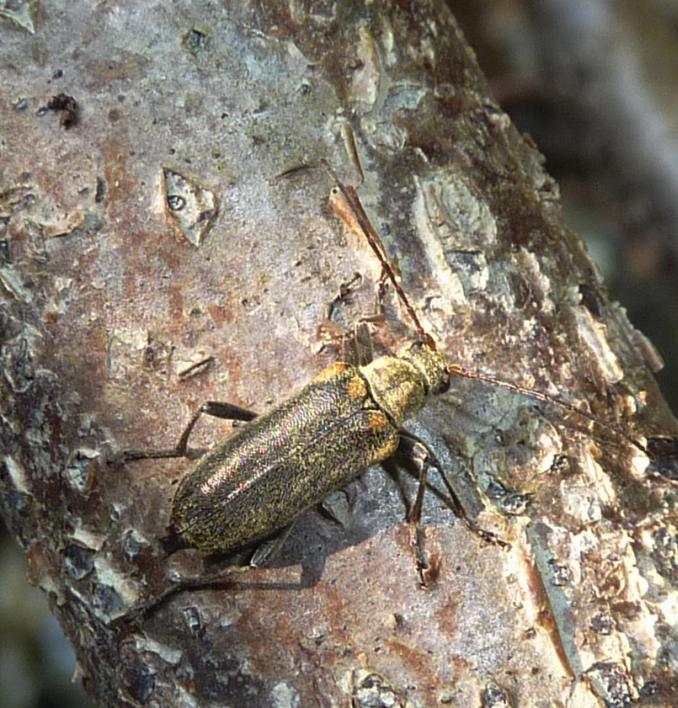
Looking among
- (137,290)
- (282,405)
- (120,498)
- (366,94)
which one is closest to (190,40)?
(366,94)

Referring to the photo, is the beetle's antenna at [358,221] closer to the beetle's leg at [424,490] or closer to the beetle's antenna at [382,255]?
the beetle's antenna at [382,255]

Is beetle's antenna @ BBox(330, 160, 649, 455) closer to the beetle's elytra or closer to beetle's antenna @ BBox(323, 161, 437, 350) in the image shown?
beetle's antenna @ BBox(323, 161, 437, 350)

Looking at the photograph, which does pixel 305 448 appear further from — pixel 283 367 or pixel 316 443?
pixel 283 367

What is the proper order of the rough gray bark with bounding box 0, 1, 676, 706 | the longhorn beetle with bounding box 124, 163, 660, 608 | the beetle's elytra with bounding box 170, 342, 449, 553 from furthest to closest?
the beetle's elytra with bounding box 170, 342, 449, 553, the longhorn beetle with bounding box 124, 163, 660, 608, the rough gray bark with bounding box 0, 1, 676, 706

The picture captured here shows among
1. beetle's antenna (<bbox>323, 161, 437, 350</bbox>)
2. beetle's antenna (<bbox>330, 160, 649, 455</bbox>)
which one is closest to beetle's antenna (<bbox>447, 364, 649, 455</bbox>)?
beetle's antenna (<bbox>330, 160, 649, 455</bbox>)

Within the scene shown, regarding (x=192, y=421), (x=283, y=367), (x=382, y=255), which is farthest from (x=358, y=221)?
(x=192, y=421)

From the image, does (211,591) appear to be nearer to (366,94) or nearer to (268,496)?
(268,496)
